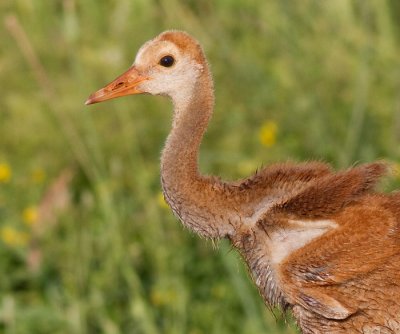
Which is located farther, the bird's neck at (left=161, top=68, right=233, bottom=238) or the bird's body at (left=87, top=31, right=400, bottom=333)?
the bird's neck at (left=161, top=68, right=233, bottom=238)

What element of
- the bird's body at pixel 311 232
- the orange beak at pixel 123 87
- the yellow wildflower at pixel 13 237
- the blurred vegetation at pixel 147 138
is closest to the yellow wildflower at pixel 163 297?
the blurred vegetation at pixel 147 138

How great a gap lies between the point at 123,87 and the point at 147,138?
13.5 feet

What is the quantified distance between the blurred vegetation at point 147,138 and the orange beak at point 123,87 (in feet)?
3.88

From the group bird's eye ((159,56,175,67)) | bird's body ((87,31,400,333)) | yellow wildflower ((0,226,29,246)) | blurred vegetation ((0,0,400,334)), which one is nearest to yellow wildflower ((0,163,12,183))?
blurred vegetation ((0,0,400,334))

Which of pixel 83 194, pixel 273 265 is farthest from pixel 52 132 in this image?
pixel 273 265

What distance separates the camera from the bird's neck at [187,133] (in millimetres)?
5090

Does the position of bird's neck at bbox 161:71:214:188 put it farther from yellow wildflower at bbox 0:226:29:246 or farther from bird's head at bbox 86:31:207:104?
yellow wildflower at bbox 0:226:29:246

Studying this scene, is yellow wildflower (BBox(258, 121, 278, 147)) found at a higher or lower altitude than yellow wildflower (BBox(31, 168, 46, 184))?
lower

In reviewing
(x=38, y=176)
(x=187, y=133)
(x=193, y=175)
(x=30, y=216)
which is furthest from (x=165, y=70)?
(x=38, y=176)

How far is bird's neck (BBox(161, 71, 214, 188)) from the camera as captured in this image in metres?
5.09

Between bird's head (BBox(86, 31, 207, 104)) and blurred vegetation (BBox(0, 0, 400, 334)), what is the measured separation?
3.97 feet

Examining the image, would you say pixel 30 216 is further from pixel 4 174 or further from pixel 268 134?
pixel 268 134

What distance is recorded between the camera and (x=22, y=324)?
7.38 m

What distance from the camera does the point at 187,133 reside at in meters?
5.16
